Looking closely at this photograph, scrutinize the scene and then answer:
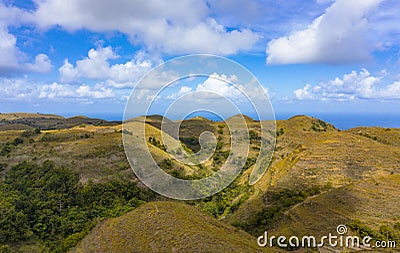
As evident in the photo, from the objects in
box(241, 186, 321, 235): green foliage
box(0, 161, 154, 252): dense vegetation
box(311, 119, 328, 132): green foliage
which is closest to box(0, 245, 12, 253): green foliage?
box(0, 161, 154, 252): dense vegetation

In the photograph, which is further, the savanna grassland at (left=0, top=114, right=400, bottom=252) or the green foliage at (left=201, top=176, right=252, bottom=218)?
the green foliage at (left=201, top=176, right=252, bottom=218)

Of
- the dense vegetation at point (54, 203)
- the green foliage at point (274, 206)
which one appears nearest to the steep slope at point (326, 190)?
the green foliage at point (274, 206)

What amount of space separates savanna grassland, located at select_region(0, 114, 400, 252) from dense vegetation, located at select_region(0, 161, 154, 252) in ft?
0.59

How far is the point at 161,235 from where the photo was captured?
81.5 ft

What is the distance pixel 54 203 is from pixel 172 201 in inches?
891

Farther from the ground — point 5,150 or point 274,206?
point 5,150

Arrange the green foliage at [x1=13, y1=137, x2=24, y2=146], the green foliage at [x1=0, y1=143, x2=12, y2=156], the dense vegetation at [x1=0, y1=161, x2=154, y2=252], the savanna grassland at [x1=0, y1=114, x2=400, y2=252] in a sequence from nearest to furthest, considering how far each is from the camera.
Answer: the savanna grassland at [x1=0, y1=114, x2=400, y2=252], the dense vegetation at [x1=0, y1=161, x2=154, y2=252], the green foliage at [x1=0, y1=143, x2=12, y2=156], the green foliage at [x1=13, y1=137, x2=24, y2=146]

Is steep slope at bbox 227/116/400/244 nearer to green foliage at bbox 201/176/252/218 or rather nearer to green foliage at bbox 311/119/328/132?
green foliage at bbox 201/176/252/218

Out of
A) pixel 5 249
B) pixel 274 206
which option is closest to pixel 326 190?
pixel 274 206

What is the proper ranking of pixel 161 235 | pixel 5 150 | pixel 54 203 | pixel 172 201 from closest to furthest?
pixel 161 235 < pixel 172 201 < pixel 54 203 < pixel 5 150

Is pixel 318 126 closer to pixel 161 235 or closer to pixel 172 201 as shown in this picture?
pixel 172 201

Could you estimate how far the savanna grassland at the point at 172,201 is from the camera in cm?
2723

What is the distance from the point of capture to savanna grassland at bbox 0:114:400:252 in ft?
89.4

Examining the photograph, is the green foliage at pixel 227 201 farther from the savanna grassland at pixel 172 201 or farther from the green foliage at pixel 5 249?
the green foliage at pixel 5 249
